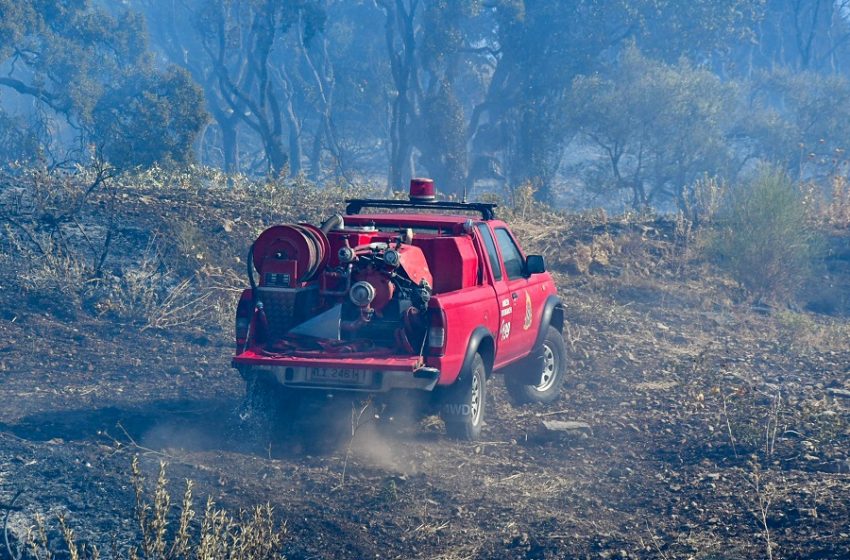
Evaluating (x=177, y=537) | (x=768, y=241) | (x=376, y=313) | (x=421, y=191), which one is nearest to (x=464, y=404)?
(x=376, y=313)

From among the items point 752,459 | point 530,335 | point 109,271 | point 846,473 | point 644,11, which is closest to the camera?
point 846,473

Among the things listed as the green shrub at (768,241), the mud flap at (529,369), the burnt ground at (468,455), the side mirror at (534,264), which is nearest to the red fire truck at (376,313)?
the burnt ground at (468,455)

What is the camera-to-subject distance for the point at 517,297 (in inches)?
347

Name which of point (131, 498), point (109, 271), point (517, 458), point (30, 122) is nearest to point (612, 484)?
point (517, 458)

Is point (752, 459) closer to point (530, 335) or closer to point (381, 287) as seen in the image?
point (530, 335)

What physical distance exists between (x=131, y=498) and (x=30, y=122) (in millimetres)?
34974

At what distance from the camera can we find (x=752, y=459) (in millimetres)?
7230

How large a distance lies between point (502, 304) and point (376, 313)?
4.43 feet

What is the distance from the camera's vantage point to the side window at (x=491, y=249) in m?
8.55

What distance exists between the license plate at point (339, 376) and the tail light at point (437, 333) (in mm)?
572

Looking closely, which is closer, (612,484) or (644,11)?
(612,484)

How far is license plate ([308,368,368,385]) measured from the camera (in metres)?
7.15

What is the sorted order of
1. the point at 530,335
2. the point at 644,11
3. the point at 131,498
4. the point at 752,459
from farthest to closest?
the point at 644,11 → the point at 530,335 → the point at 752,459 → the point at 131,498

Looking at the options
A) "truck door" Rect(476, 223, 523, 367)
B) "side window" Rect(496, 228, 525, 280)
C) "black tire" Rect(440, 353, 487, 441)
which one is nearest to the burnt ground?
"black tire" Rect(440, 353, 487, 441)
